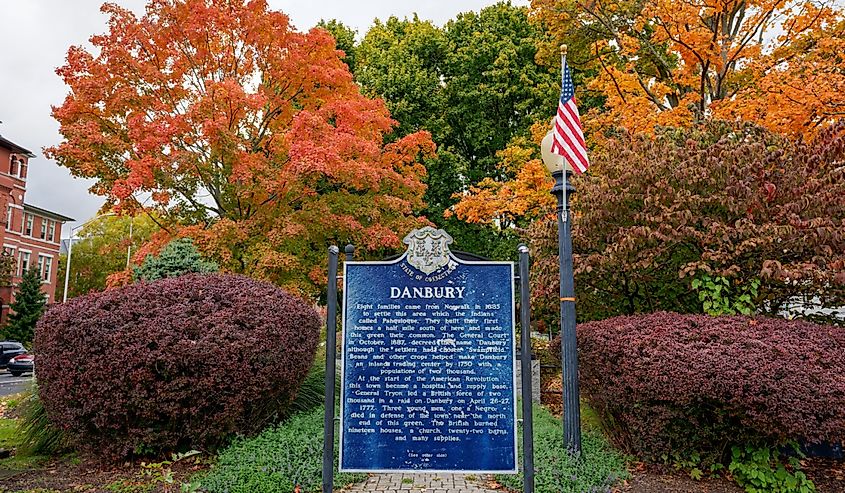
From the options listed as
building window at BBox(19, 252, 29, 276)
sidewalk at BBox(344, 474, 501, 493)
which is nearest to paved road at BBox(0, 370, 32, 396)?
sidewalk at BBox(344, 474, 501, 493)

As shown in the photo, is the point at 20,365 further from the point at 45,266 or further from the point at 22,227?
the point at 45,266

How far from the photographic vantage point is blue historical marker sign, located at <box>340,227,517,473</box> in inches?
182

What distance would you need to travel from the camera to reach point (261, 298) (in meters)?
6.67

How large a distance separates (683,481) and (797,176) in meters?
4.20

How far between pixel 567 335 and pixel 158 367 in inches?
169

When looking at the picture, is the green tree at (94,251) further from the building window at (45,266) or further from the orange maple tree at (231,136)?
the orange maple tree at (231,136)

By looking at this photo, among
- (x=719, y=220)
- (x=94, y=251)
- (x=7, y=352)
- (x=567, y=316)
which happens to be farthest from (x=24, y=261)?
(x=719, y=220)

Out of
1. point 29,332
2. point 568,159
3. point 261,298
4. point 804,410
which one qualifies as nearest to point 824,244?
point 804,410

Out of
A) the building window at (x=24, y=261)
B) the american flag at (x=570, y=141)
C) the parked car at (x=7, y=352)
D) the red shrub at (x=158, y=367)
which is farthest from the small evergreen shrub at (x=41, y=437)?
the building window at (x=24, y=261)

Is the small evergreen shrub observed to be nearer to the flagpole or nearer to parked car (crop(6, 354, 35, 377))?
the flagpole

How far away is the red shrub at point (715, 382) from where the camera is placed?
5.29m

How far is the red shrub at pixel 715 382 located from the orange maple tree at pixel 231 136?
7926 millimetres

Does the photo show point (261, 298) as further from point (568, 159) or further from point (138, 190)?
point (138, 190)

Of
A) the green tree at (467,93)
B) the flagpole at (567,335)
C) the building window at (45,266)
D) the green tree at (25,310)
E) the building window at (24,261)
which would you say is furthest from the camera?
the building window at (45,266)
